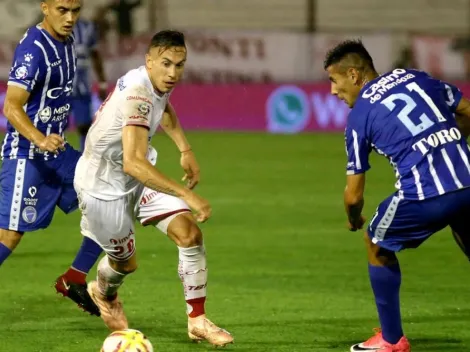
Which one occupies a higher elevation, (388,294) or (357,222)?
(357,222)

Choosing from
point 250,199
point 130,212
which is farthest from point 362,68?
point 250,199

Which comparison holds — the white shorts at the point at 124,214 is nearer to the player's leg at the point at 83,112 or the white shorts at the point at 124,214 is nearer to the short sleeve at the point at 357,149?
the short sleeve at the point at 357,149

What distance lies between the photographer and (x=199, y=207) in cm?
A: 611

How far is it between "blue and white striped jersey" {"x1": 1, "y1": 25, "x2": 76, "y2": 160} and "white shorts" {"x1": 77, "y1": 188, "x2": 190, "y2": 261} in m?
0.87

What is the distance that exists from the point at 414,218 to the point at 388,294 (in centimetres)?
47

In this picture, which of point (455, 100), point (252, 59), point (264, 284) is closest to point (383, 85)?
point (455, 100)

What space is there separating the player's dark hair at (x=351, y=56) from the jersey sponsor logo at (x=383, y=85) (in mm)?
144

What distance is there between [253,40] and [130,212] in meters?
15.7

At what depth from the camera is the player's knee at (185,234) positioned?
22.1 ft

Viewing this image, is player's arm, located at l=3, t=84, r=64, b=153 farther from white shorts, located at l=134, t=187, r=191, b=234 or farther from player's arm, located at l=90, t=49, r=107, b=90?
player's arm, located at l=90, t=49, r=107, b=90

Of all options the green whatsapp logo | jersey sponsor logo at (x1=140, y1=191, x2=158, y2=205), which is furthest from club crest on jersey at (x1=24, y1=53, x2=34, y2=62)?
the green whatsapp logo

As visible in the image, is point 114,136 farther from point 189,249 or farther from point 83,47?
point 83,47

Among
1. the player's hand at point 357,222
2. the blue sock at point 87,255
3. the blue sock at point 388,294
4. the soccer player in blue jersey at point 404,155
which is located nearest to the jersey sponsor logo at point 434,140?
the soccer player in blue jersey at point 404,155

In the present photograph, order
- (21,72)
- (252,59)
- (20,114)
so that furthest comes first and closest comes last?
1. (252,59)
2. (21,72)
3. (20,114)
